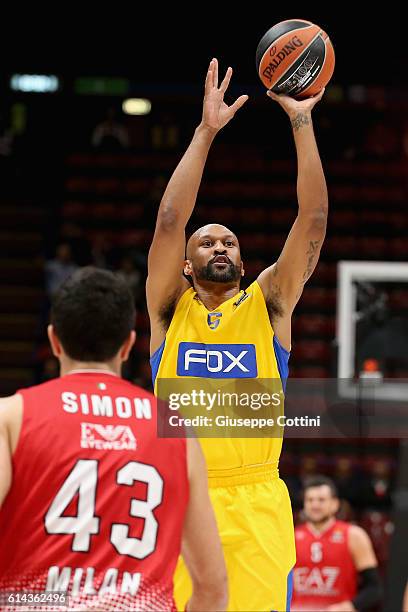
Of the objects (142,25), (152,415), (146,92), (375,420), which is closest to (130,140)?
(146,92)

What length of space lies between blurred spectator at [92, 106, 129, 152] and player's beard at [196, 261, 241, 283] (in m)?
13.3

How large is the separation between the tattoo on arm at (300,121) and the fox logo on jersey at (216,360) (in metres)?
1.07

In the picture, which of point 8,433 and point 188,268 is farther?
point 188,268

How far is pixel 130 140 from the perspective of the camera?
1912 centimetres

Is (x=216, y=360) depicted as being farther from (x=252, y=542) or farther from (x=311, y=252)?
(x=252, y=542)

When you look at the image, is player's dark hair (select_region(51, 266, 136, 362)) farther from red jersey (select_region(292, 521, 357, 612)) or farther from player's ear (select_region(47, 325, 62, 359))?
red jersey (select_region(292, 521, 357, 612))

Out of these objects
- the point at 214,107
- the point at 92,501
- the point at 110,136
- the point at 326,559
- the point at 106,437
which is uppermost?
the point at 110,136

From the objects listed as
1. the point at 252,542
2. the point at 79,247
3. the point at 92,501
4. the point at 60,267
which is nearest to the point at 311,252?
the point at 252,542

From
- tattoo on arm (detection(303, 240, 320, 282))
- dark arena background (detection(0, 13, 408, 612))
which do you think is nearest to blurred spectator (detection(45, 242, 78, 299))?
dark arena background (detection(0, 13, 408, 612))

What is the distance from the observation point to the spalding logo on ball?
16.4ft

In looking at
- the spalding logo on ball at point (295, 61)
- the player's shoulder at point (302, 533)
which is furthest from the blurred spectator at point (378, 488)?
the spalding logo on ball at point (295, 61)

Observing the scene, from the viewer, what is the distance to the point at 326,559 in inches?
364

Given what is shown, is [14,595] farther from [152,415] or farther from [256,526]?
[256,526]

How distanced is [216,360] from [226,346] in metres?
0.08
